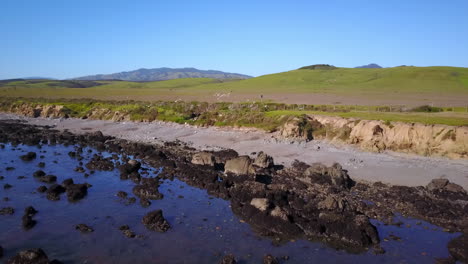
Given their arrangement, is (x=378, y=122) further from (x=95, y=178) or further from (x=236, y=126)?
(x=95, y=178)

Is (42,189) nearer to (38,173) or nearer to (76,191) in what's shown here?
(76,191)

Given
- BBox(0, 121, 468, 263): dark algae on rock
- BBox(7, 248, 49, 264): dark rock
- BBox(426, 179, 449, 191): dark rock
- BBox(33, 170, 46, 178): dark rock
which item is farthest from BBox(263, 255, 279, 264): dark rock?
BBox(33, 170, 46, 178): dark rock

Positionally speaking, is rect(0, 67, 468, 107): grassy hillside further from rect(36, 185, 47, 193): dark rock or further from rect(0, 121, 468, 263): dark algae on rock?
rect(36, 185, 47, 193): dark rock

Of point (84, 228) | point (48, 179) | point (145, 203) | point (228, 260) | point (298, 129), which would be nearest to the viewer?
point (228, 260)

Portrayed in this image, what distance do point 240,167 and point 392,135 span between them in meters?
14.0

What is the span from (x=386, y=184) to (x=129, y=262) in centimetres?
1634

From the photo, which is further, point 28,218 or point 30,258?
point 28,218

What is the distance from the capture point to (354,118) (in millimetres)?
33781

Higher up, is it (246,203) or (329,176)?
(329,176)

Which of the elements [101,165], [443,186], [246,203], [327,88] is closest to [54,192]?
[101,165]

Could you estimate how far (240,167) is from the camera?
23703 millimetres

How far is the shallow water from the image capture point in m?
14.0

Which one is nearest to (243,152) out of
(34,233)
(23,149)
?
(34,233)

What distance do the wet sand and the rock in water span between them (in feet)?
42.7
